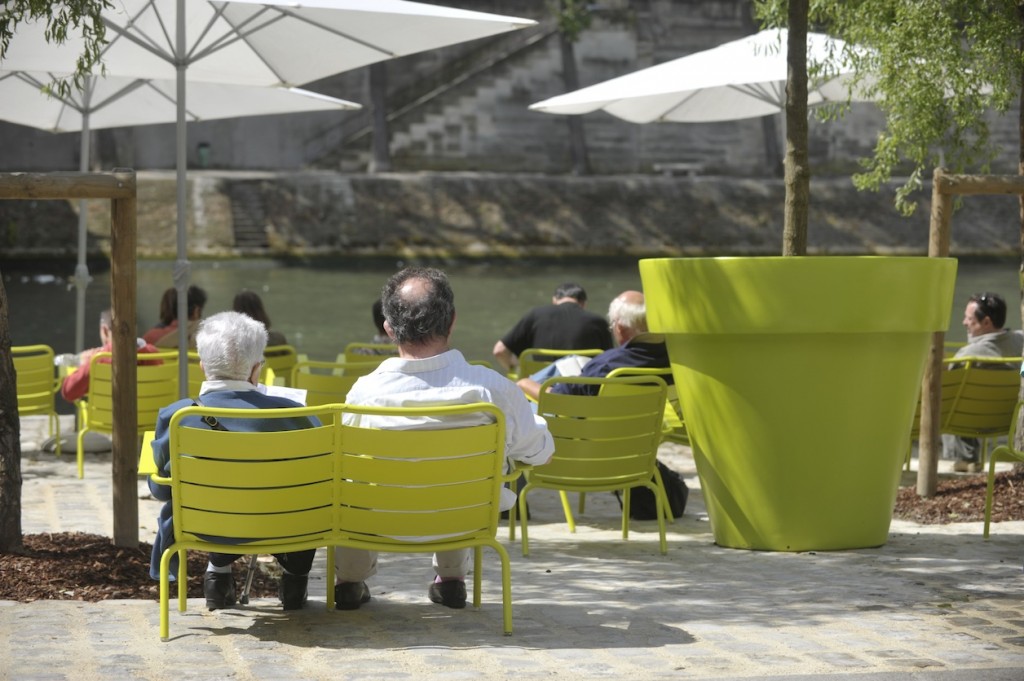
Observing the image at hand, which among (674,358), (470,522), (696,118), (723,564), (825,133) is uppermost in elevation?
(825,133)

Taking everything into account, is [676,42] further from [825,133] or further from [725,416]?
[725,416]

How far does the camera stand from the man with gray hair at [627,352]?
710cm

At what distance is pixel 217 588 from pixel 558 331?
398 cm

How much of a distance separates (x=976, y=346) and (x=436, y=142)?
30.1 meters

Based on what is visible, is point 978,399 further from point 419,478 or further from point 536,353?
point 419,478

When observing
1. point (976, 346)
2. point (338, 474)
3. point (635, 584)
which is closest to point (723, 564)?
Result: point (635, 584)

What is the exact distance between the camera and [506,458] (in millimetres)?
4992

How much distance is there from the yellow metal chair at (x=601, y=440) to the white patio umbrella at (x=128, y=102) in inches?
203

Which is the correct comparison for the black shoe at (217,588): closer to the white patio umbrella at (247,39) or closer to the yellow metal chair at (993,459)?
the white patio umbrella at (247,39)

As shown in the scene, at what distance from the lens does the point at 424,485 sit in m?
4.51

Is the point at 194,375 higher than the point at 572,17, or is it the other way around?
the point at 572,17

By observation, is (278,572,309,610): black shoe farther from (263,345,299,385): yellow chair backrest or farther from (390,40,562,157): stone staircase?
(390,40,562,157): stone staircase

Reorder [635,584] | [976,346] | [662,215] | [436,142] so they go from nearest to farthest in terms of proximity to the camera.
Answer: [635,584], [976,346], [662,215], [436,142]

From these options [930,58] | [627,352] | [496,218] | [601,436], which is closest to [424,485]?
[601,436]
